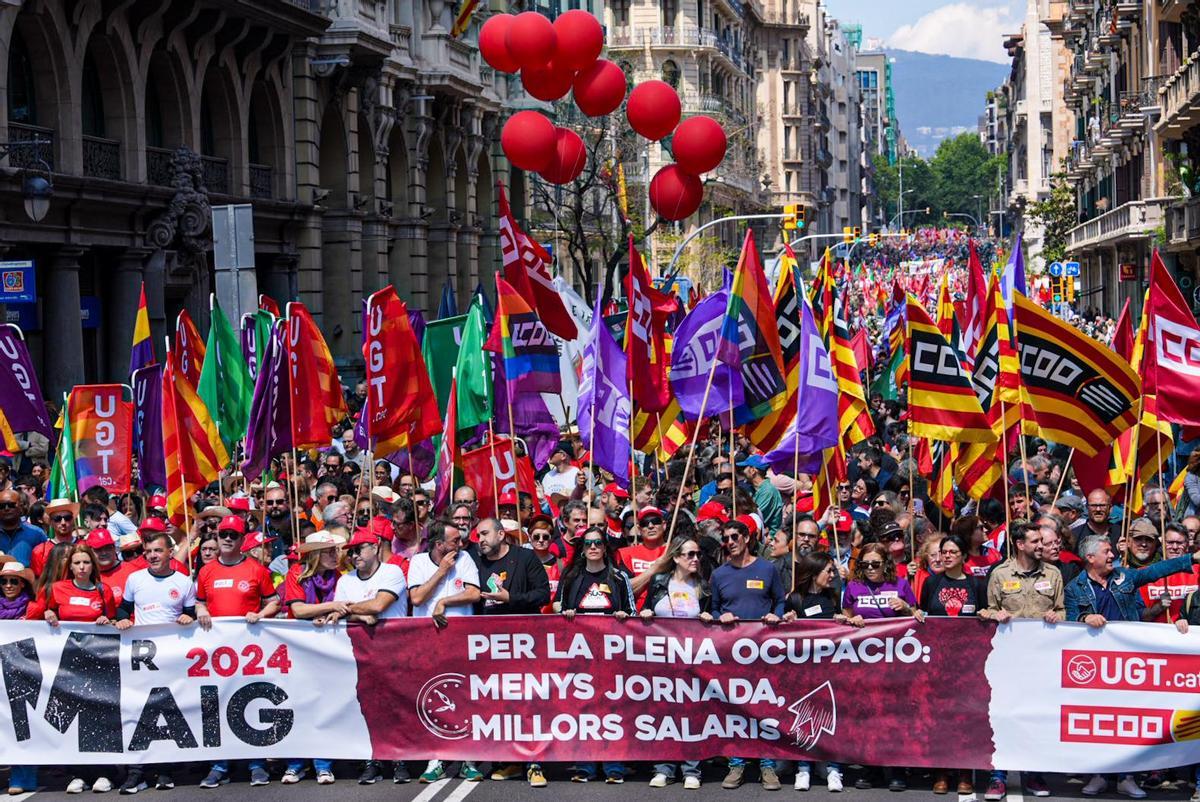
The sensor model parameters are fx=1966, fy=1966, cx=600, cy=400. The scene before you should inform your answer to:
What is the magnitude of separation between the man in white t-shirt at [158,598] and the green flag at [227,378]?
18.3ft

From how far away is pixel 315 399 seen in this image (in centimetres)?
1555

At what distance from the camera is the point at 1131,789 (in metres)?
10.9

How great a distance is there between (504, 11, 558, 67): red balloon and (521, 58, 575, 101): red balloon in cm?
22

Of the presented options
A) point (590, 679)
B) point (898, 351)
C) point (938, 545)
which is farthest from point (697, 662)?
point (898, 351)

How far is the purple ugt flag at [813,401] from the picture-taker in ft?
45.6

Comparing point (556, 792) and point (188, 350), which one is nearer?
point (556, 792)

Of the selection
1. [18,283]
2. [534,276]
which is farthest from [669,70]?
[534,276]

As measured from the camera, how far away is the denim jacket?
11.2m

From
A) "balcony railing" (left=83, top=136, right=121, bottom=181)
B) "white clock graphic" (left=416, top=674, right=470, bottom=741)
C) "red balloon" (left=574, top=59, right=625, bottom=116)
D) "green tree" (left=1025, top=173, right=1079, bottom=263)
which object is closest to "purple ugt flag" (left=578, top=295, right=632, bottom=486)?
"white clock graphic" (left=416, top=674, right=470, bottom=741)

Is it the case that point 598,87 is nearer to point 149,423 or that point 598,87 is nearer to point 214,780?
point 149,423

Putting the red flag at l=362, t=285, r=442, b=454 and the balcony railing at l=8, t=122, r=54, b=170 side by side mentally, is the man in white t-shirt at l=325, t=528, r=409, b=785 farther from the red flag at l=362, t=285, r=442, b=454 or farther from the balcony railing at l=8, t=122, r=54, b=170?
the balcony railing at l=8, t=122, r=54, b=170

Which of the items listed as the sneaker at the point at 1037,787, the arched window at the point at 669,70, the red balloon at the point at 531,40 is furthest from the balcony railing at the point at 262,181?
the arched window at the point at 669,70

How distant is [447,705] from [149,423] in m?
5.31

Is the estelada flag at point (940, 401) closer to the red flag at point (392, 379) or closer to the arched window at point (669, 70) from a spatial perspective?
the red flag at point (392, 379)
